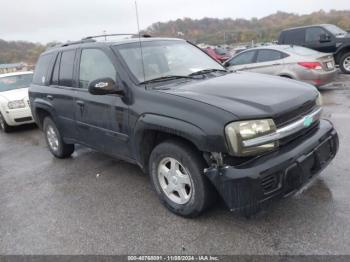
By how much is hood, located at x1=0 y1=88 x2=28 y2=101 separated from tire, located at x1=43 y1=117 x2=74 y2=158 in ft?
10.2

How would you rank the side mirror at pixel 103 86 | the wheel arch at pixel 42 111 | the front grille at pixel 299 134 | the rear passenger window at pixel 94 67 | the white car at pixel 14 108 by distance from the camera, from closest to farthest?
1. the front grille at pixel 299 134
2. the side mirror at pixel 103 86
3. the rear passenger window at pixel 94 67
4. the wheel arch at pixel 42 111
5. the white car at pixel 14 108

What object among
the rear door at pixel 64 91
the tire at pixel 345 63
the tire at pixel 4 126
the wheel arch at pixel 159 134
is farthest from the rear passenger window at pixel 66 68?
the tire at pixel 345 63

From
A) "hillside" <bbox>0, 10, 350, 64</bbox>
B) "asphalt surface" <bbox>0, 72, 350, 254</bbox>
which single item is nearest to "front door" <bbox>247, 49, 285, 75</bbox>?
"asphalt surface" <bbox>0, 72, 350, 254</bbox>

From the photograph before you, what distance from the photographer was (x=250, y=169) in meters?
2.73

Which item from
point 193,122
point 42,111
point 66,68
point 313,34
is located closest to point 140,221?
point 193,122

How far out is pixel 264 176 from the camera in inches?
107

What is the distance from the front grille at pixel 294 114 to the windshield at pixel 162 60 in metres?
1.37

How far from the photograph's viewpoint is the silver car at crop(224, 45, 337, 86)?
28.5ft

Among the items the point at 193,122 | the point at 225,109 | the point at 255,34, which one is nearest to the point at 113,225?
the point at 193,122

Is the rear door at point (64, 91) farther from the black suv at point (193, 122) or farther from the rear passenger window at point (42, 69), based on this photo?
the rear passenger window at point (42, 69)

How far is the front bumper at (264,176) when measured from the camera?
2723 millimetres

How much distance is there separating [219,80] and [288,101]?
0.86m

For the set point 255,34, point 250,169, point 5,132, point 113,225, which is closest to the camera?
point 250,169

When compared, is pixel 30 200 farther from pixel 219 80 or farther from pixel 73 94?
pixel 219 80
